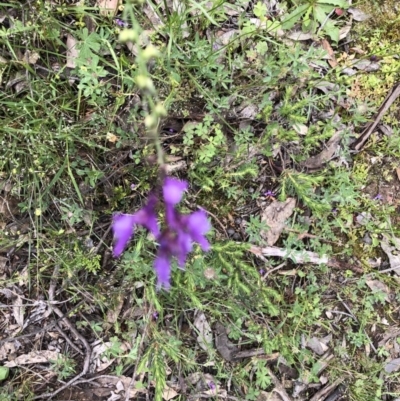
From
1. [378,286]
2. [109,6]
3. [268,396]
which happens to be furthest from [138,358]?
[109,6]

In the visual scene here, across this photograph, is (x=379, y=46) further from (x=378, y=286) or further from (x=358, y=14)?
(x=378, y=286)

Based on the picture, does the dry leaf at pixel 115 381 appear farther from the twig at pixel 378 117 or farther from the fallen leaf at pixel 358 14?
the fallen leaf at pixel 358 14

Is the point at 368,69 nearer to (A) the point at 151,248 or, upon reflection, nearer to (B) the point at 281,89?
(B) the point at 281,89

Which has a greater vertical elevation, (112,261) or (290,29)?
(290,29)

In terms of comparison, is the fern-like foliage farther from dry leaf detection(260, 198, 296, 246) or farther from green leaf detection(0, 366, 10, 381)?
green leaf detection(0, 366, 10, 381)

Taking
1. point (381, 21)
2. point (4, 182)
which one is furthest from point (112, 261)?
point (381, 21)

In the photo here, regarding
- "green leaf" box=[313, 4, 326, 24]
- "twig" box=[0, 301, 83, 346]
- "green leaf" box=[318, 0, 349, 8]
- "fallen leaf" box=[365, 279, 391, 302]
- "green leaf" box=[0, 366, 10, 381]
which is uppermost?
"green leaf" box=[318, 0, 349, 8]

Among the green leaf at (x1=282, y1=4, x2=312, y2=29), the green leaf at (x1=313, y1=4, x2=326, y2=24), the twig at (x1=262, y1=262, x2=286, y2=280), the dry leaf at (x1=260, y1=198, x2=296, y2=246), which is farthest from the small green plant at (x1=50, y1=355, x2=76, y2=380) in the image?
the green leaf at (x1=313, y1=4, x2=326, y2=24)
